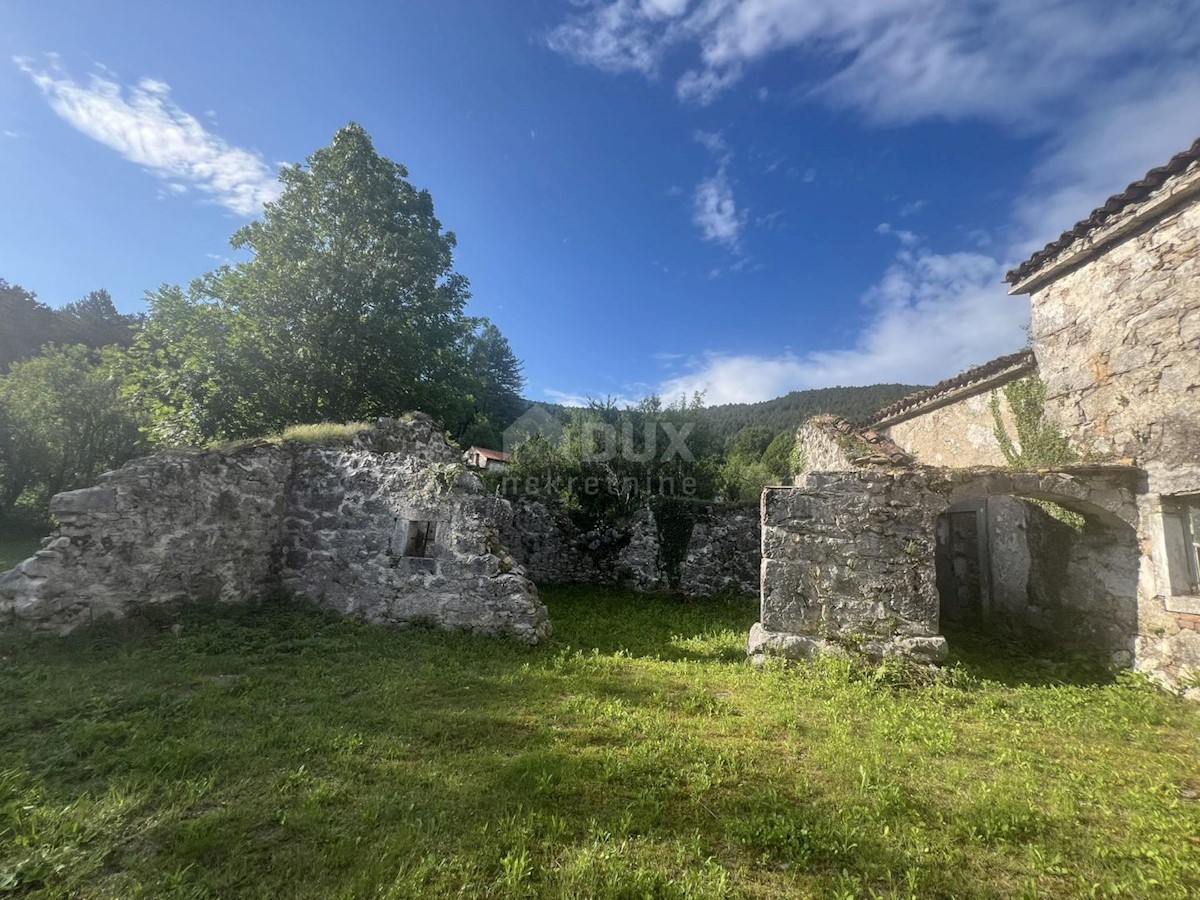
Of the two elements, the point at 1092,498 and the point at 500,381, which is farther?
the point at 500,381

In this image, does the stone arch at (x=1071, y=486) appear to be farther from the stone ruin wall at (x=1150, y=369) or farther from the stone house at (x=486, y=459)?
the stone house at (x=486, y=459)

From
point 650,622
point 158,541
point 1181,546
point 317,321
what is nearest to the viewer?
point 1181,546

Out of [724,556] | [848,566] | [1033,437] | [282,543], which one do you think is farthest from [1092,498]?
[282,543]

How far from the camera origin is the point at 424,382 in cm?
1622

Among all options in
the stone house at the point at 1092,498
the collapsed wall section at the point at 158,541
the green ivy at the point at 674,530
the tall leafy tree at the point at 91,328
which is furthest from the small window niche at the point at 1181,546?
the tall leafy tree at the point at 91,328

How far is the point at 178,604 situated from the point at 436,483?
3.62 m

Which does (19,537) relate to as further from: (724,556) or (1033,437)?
(1033,437)

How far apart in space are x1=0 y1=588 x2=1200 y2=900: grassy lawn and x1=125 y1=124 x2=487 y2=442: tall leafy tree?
33.4 feet

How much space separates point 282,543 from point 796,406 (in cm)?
4603

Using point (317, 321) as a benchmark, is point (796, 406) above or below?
above

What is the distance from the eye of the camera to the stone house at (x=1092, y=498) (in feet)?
20.5

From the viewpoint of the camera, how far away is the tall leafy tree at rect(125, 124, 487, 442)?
46.5 feet

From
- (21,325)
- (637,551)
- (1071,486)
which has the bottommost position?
(637,551)

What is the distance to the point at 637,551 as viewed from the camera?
522 inches
